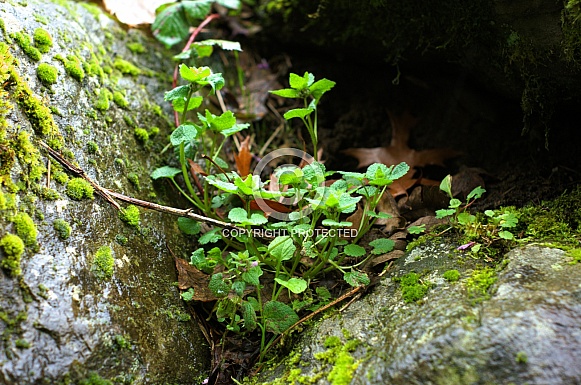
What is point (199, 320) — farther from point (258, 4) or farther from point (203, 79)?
point (258, 4)

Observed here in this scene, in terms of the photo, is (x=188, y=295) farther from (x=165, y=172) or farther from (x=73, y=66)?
(x=73, y=66)

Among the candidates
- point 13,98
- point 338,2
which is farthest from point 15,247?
point 338,2

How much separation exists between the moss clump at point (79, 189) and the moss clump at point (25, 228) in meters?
0.21

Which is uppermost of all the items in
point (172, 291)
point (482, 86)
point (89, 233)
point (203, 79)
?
point (203, 79)

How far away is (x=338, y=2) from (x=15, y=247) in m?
1.98

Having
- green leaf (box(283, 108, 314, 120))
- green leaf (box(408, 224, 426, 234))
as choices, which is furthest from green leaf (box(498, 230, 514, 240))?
green leaf (box(283, 108, 314, 120))

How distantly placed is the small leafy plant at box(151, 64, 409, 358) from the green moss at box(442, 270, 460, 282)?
10.4 inches

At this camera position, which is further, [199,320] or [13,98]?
[199,320]

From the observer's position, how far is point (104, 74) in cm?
216

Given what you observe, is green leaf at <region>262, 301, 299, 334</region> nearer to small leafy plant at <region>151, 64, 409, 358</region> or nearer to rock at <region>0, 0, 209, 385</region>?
small leafy plant at <region>151, 64, 409, 358</region>

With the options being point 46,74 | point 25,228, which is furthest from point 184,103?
point 25,228

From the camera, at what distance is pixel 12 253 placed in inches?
54.4

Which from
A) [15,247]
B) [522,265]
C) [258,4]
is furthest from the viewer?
[258,4]

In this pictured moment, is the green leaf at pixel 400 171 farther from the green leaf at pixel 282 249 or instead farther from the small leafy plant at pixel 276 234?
the green leaf at pixel 282 249
